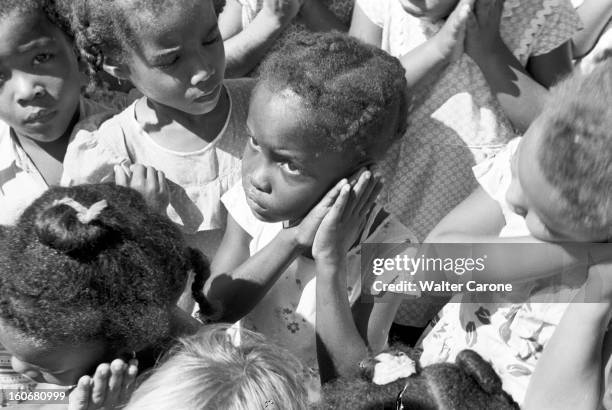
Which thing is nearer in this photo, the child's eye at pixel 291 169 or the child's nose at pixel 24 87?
the child's eye at pixel 291 169

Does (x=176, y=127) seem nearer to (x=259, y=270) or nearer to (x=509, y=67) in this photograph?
(x=259, y=270)

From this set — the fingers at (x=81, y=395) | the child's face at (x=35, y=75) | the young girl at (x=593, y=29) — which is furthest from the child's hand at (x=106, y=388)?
the young girl at (x=593, y=29)

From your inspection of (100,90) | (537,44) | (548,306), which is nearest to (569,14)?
(537,44)

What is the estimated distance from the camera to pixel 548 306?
1.65 m

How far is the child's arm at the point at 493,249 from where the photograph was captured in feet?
5.08

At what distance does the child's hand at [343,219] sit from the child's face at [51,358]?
56cm

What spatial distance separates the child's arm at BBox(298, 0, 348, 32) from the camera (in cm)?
255

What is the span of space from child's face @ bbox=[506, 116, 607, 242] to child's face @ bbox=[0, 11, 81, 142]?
131 centimetres

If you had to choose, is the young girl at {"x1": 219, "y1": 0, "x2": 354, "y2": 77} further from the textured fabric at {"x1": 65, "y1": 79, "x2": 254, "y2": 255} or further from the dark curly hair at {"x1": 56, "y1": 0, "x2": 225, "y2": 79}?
the dark curly hair at {"x1": 56, "y1": 0, "x2": 225, "y2": 79}

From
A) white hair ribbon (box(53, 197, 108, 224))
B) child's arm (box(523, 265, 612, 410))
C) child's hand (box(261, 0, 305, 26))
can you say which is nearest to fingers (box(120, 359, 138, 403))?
white hair ribbon (box(53, 197, 108, 224))

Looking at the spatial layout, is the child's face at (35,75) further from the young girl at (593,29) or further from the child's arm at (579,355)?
the young girl at (593,29)

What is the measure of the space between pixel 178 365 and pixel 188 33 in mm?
922

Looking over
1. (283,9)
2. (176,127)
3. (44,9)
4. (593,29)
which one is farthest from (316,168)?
(593,29)

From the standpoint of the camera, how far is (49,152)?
2.22 metres
